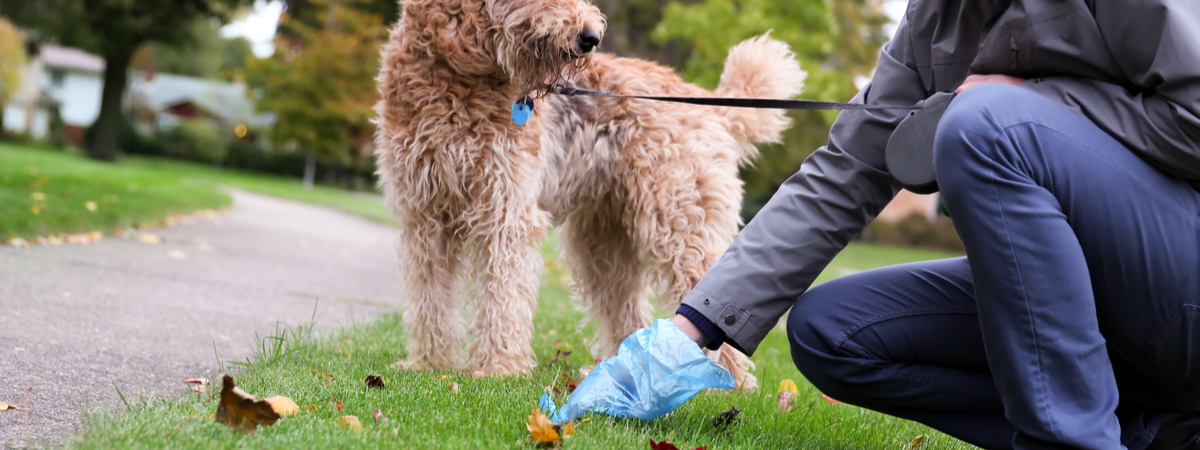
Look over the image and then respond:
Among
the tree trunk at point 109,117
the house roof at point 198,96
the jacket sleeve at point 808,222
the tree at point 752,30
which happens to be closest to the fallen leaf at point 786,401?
the jacket sleeve at point 808,222

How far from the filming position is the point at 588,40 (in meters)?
3.41

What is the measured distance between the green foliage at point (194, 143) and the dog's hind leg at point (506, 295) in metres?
48.0

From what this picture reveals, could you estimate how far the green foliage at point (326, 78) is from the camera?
33.5 m

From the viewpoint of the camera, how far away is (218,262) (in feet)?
24.3

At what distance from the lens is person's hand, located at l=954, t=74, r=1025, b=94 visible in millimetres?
2357

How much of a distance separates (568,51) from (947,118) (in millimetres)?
1647

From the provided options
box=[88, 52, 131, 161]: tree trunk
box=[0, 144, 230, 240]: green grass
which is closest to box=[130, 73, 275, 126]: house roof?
box=[88, 52, 131, 161]: tree trunk

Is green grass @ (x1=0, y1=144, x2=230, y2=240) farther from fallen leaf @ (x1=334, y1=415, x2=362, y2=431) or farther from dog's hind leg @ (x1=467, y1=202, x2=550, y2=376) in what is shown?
fallen leaf @ (x1=334, y1=415, x2=362, y2=431)

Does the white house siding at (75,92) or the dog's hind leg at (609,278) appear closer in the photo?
the dog's hind leg at (609,278)

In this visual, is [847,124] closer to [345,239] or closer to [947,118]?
[947,118]

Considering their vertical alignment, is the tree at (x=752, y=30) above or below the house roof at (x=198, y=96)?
above

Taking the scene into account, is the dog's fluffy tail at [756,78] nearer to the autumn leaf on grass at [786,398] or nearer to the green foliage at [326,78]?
the autumn leaf on grass at [786,398]

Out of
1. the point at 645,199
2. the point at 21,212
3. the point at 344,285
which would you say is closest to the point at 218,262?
the point at 344,285

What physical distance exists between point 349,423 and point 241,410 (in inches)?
11.6
